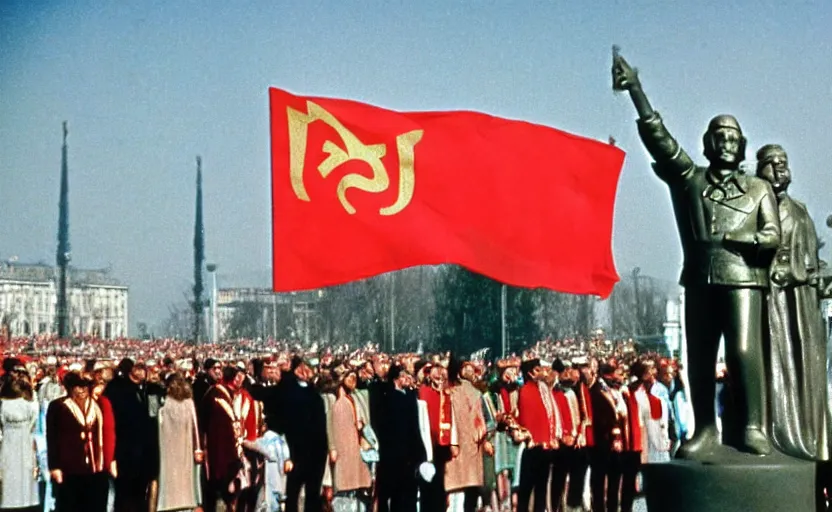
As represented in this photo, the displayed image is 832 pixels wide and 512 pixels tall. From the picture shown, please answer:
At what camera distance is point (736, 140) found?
10570 millimetres

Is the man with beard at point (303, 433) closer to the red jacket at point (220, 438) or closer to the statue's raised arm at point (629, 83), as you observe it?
the red jacket at point (220, 438)

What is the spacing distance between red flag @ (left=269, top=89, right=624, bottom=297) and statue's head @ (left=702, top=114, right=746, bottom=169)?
523 cm

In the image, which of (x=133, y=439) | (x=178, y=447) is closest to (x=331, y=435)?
(x=178, y=447)

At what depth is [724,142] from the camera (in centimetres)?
1053

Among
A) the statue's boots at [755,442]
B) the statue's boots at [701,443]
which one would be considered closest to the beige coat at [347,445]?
the statue's boots at [701,443]

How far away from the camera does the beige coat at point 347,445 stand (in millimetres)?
20031

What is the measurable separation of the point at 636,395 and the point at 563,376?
1.14 meters

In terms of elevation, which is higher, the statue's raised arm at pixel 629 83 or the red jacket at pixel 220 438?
the statue's raised arm at pixel 629 83

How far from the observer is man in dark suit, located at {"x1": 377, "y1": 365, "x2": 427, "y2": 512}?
19516 mm

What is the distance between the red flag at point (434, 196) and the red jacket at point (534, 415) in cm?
321

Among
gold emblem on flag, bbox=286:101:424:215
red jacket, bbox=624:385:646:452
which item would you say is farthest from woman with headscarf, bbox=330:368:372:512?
gold emblem on flag, bbox=286:101:424:215

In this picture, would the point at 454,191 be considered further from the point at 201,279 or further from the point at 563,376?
the point at 201,279

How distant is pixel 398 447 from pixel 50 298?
266ft

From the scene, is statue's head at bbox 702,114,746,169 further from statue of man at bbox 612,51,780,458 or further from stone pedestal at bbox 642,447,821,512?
stone pedestal at bbox 642,447,821,512
